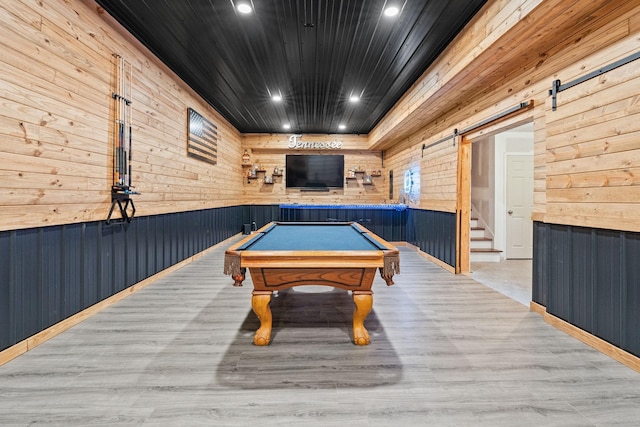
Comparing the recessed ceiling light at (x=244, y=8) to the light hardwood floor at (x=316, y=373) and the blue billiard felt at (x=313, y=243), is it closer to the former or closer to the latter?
the blue billiard felt at (x=313, y=243)

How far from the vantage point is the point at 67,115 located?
105 inches

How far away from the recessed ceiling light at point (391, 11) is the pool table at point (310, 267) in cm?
233

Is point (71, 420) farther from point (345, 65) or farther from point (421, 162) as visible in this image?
point (421, 162)

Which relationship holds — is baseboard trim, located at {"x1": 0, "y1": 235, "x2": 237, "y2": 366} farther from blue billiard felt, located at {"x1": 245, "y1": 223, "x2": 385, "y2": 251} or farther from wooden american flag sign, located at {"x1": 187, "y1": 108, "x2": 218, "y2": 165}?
wooden american flag sign, located at {"x1": 187, "y1": 108, "x2": 218, "y2": 165}

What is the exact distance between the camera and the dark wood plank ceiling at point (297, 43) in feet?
9.95

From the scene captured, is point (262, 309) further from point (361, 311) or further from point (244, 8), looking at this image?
point (244, 8)

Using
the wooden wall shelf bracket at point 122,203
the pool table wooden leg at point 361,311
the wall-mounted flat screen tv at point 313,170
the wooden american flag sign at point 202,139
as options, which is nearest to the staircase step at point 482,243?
the wall-mounted flat screen tv at point 313,170

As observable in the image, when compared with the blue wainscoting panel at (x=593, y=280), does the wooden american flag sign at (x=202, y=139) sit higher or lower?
higher

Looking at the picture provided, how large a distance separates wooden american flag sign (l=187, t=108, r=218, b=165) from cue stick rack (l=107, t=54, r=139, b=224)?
1.82 meters

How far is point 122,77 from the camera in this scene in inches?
132

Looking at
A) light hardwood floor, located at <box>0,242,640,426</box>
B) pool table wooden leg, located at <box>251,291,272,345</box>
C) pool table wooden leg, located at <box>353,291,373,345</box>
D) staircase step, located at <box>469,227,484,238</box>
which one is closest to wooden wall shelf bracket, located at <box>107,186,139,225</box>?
light hardwood floor, located at <box>0,242,640,426</box>

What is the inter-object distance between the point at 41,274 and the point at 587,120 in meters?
4.60

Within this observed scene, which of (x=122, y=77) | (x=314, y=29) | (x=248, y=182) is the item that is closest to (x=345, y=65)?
(x=314, y=29)

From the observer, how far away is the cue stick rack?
10.8ft
